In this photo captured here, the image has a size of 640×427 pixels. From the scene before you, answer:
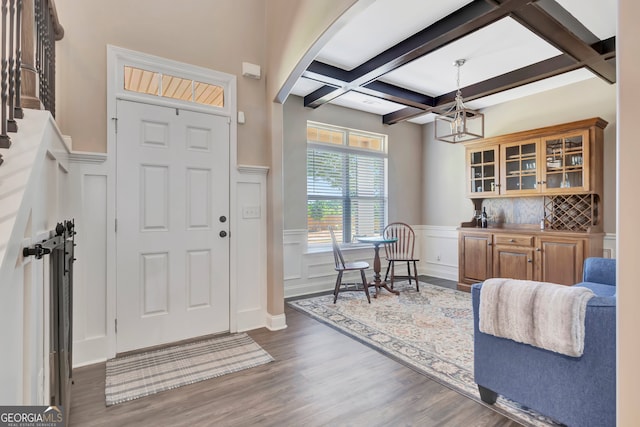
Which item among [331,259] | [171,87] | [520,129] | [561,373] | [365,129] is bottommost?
[561,373]

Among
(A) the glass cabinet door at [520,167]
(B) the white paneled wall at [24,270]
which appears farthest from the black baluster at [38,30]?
(A) the glass cabinet door at [520,167]

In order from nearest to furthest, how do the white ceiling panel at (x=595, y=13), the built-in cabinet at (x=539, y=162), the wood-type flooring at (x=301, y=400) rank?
the wood-type flooring at (x=301, y=400), the white ceiling panel at (x=595, y=13), the built-in cabinet at (x=539, y=162)

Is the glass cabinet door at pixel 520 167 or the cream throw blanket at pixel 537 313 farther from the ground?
the glass cabinet door at pixel 520 167

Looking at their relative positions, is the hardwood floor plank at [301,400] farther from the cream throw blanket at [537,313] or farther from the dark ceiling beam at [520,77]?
the dark ceiling beam at [520,77]

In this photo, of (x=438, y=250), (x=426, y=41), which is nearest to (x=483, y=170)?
(x=438, y=250)

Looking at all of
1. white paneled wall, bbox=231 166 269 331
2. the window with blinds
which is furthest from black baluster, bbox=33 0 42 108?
the window with blinds

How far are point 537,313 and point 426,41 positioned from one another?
2.48 metres

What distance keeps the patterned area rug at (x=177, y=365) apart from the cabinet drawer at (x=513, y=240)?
3.48 metres

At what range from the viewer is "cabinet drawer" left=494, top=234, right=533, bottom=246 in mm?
4168

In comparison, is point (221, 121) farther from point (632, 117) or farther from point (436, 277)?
point (436, 277)

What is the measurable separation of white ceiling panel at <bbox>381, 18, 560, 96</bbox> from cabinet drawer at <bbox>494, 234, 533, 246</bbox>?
206cm

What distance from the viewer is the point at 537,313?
5.47 ft

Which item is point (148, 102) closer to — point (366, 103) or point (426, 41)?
point (426, 41)

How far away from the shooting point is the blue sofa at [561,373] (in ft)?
4.95
